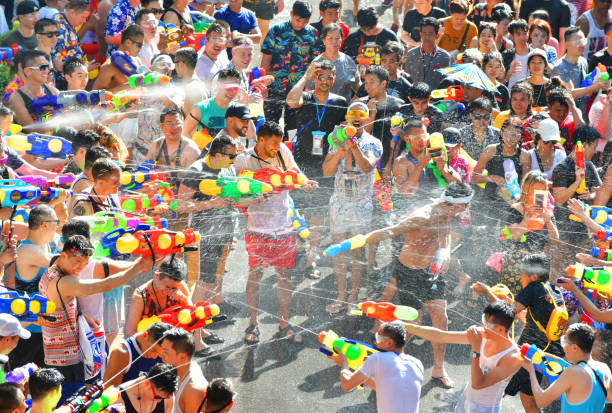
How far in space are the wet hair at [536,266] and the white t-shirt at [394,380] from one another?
1.37 metres

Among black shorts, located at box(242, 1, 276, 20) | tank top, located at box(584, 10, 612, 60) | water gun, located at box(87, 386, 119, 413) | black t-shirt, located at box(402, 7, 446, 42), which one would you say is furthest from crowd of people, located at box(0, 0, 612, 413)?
black shorts, located at box(242, 1, 276, 20)

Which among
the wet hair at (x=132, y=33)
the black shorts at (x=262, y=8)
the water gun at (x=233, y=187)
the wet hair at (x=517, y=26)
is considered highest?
the black shorts at (x=262, y=8)

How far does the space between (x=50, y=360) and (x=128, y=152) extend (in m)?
2.55

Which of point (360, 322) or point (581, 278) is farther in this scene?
point (360, 322)

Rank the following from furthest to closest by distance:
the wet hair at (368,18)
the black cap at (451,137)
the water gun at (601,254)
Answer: the wet hair at (368,18)
the black cap at (451,137)
the water gun at (601,254)

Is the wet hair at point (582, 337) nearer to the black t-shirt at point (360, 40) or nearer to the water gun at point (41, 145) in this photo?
the water gun at point (41, 145)

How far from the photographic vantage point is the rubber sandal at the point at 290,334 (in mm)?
6348

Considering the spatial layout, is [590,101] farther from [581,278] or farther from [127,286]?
[127,286]

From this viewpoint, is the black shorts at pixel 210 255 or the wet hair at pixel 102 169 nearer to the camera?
the wet hair at pixel 102 169

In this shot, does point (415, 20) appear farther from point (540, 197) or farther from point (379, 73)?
point (540, 197)

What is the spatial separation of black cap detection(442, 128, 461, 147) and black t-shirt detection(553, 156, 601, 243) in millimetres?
926

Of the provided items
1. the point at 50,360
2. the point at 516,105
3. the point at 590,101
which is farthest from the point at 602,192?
the point at 50,360

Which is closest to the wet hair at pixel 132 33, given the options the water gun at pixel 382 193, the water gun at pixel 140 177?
the water gun at pixel 140 177

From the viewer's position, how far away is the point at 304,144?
7.54 meters
